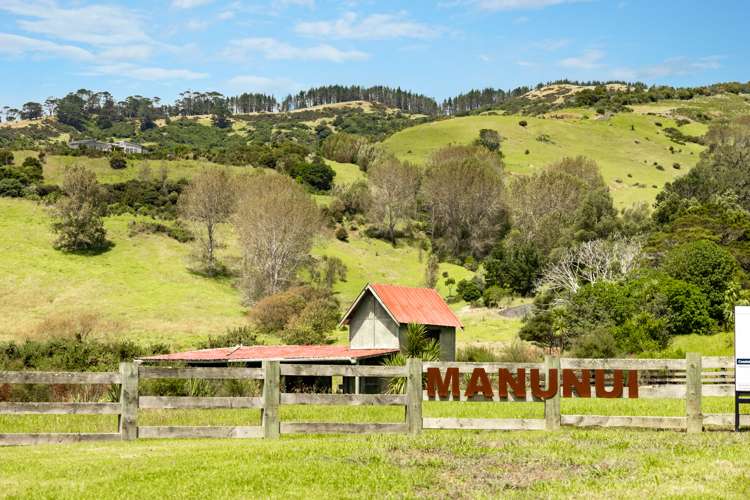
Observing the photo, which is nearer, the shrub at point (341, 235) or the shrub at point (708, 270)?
the shrub at point (708, 270)

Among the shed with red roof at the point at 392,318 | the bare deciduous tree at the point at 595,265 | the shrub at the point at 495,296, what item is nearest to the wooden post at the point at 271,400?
the shed with red roof at the point at 392,318

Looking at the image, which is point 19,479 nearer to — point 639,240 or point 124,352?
point 124,352

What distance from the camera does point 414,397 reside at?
53.8ft

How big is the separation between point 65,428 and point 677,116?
193 metres

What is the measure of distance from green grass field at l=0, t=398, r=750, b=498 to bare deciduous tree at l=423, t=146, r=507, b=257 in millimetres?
89322

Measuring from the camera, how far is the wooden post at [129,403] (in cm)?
1568

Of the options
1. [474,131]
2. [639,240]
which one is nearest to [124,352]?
[639,240]

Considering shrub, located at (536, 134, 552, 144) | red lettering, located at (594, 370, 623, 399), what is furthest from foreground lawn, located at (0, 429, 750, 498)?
shrub, located at (536, 134, 552, 144)

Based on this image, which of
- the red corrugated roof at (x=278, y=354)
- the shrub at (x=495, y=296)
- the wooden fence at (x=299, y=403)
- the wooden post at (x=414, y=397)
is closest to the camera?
the wooden fence at (x=299, y=403)

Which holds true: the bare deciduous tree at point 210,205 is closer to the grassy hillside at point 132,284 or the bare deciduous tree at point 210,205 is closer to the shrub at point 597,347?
the grassy hillside at point 132,284

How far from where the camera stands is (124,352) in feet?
155

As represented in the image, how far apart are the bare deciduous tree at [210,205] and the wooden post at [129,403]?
74820 mm

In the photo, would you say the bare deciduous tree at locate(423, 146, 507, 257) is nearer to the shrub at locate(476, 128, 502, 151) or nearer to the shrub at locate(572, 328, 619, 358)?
the shrub at locate(476, 128, 502, 151)

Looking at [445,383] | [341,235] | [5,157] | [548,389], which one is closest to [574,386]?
[548,389]
